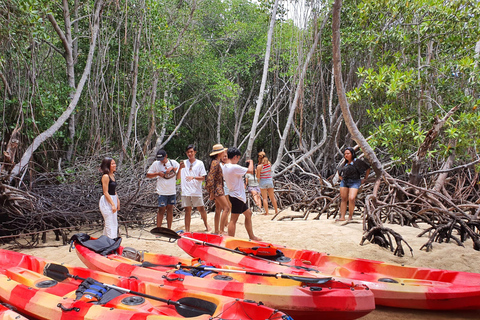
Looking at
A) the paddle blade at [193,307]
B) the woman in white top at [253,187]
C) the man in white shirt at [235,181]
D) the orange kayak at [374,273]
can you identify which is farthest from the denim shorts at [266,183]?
the paddle blade at [193,307]

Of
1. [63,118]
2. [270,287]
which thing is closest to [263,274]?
[270,287]

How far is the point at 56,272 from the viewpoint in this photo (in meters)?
3.51

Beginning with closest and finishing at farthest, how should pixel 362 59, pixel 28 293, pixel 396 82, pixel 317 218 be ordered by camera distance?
pixel 28 293 < pixel 396 82 < pixel 317 218 < pixel 362 59

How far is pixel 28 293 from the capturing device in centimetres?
293

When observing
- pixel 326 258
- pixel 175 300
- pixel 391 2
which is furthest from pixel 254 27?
pixel 175 300

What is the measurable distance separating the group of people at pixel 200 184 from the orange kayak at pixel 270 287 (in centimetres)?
90

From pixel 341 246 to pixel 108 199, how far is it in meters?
3.11

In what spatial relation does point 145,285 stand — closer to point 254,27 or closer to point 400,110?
point 400,110

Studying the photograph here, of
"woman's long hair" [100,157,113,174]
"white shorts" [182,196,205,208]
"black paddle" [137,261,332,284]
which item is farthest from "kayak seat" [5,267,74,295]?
"white shorts" [182,196,205,208]

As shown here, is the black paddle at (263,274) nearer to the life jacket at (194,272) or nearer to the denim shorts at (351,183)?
the life jacket at (194,272)

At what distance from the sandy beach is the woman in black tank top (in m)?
0.61

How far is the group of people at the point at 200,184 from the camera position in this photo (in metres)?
4.48

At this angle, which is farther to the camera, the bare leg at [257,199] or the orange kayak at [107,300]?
the bare leg at [257,199]

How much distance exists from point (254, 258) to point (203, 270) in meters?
0.67
